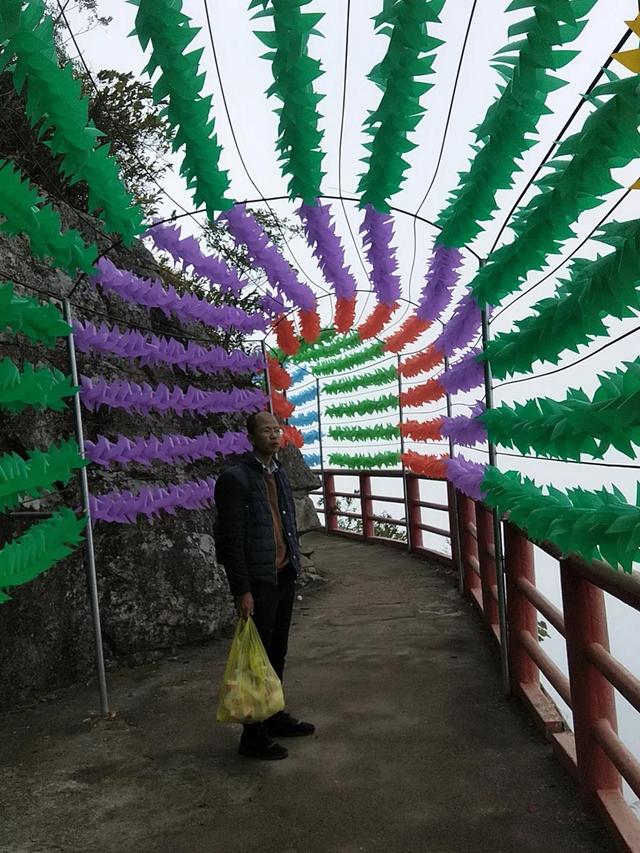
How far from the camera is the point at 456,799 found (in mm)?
2965

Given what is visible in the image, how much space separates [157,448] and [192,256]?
4.20 feet

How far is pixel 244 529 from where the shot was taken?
3.58 meters

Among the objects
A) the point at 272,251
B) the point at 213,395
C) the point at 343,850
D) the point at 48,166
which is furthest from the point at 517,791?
the point at 48,166

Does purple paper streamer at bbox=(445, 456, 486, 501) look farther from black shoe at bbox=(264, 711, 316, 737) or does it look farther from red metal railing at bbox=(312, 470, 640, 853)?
black shoe at bbox=(264, 711, 316, 737)

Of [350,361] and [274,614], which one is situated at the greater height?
[350,361]

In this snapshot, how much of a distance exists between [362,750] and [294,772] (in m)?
0.35

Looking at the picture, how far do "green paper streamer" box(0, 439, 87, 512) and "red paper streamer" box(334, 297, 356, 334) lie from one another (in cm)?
343

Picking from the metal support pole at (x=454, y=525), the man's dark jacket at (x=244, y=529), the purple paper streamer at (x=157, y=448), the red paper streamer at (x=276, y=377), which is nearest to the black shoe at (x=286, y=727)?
the man's dark jacket at (x=244, y=529)

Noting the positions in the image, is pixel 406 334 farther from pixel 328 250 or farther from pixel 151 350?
pixel 151 350

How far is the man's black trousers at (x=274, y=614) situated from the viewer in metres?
3.62

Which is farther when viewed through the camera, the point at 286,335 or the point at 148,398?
the point at 286,335

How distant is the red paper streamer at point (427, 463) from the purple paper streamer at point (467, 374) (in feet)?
3.05

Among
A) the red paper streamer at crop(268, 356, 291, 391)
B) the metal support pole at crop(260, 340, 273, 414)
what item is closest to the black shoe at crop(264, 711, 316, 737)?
the metal support pole at crop(260, 340, 273, 414)

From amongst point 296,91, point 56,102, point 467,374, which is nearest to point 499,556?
point 467,374
